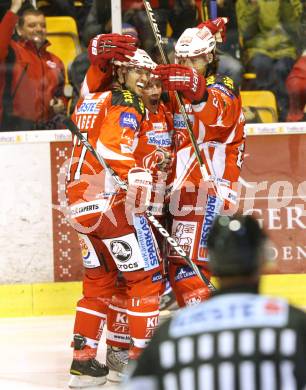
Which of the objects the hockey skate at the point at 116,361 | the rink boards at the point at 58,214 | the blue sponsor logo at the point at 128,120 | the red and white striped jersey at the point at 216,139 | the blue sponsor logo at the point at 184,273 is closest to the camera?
the blue sponsor logo at the point at 128,120

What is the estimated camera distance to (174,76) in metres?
4.64

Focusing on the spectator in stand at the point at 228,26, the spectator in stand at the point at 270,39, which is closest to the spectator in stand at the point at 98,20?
the spectator in stand at the point at 228,26

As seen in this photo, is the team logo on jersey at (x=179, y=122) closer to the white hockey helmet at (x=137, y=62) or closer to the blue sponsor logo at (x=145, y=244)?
the white hockey helmet at (x=137, y=62)

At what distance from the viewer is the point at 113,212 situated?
4.78 meters

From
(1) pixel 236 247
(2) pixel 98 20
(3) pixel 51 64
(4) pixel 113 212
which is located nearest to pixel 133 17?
(2) pixel 98 20

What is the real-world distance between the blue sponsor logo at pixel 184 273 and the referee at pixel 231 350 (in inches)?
105

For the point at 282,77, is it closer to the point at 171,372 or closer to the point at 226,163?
the point at 226,163

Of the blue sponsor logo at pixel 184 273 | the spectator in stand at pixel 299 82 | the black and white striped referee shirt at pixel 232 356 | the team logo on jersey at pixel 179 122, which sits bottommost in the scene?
the blue sponsor logo at pixel 184 273

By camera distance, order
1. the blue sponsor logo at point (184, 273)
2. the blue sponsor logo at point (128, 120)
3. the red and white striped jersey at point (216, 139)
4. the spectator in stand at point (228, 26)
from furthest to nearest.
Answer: the spectator in stand at point (228, 26) → the blue sponsor logo at point (184, 273) → the red and white striped jersey at point (216, 139) → the blue sponsor logo at point (128, 120)

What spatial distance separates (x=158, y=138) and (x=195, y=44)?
1.43 ft

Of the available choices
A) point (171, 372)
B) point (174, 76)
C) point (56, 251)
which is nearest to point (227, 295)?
point (171, 372)

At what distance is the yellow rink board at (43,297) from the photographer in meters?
6.27

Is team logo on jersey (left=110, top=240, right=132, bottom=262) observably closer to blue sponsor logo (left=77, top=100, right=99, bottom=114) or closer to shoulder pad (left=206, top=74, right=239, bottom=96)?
blue sponsor logo (left=77, top=100, right=99, bottom=114)

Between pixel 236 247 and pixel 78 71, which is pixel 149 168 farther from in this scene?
pixel 236 247
